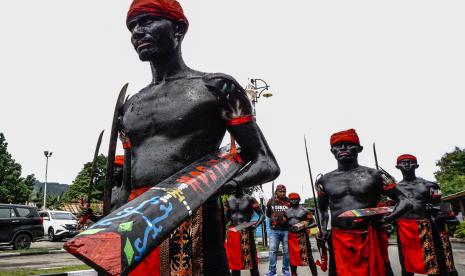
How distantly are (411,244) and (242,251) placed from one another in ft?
10.9

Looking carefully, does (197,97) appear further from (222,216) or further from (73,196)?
(73,196)

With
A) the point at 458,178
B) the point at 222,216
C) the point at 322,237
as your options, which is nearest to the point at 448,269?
the point at 322,237

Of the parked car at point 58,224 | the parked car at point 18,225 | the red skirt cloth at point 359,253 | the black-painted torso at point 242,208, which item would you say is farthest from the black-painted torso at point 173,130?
the parked car at point 58,224

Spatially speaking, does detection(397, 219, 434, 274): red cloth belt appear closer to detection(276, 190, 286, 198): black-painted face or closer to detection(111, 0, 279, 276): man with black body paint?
detection(276, 190, 286, 198): black-painted face

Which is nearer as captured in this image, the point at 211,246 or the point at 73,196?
the point at 211,246

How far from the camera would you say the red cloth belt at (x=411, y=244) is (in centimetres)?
778

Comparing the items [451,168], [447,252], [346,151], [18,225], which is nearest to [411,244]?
[447,252]

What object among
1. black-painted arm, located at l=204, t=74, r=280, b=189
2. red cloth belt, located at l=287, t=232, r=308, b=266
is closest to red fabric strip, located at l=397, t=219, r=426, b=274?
red cloth belt, located at l=287, t=232, r=308, b=266

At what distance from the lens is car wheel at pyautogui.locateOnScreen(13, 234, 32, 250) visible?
1655 centimetres

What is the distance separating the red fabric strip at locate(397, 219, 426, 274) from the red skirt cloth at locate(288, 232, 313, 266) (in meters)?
2.31

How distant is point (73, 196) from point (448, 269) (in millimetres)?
52009

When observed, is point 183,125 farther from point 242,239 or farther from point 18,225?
point 18,225

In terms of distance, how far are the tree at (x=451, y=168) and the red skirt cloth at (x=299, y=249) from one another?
1110 inches

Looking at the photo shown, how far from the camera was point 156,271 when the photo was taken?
179cm
